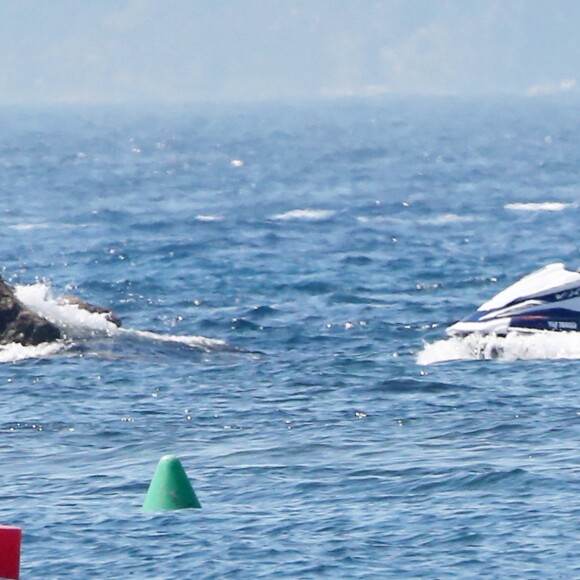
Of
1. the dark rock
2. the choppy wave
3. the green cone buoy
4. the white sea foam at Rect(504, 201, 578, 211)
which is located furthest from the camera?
the white sea foam at Rect(504, 201, 578, 211)

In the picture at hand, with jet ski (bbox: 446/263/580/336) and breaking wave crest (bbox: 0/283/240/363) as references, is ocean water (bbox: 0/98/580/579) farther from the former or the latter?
jet ski (bbox: 446/263/580/336)

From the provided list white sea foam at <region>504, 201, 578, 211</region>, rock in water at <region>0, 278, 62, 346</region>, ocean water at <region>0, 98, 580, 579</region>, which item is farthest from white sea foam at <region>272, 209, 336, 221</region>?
rock in water at <region>0, 278, 62, 346</region>

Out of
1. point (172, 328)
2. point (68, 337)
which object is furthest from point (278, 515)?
point (172, 328)

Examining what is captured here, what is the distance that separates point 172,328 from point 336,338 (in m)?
3.37

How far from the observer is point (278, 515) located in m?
18.6

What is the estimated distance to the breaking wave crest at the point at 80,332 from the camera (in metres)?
28.5

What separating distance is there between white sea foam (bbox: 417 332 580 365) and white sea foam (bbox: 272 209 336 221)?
2616 cm

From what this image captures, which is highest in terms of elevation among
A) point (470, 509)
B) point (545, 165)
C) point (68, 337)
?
point (545, 165)

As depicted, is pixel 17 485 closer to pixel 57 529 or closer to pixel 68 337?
pixel 57 529

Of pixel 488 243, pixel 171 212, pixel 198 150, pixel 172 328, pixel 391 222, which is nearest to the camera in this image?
pixel 172 328

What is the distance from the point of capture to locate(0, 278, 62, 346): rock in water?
28.6m

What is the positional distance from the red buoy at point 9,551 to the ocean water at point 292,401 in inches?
67.7

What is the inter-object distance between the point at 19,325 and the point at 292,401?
590cm

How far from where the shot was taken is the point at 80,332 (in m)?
29.5
